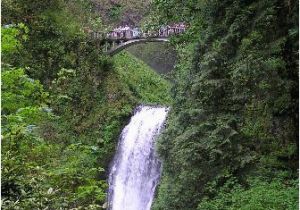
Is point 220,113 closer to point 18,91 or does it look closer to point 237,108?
point 237,108

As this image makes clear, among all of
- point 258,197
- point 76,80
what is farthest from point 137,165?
point 258,197

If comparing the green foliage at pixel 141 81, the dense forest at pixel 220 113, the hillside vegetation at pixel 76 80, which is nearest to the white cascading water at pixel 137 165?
the hillside vegetation at pixel 76 80

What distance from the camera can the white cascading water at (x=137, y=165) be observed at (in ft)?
59.3

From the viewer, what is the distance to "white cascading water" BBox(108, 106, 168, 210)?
1808cm

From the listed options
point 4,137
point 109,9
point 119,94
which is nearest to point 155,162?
point 119,94

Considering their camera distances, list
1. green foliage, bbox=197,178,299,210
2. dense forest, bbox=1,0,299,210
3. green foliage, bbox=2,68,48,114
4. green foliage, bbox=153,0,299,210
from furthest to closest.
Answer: green foliage, bbox=153,0,299,210, green foliage, bbox=197,178,299,210, dense forest, bbox=1,0,299,210, green foliage, bbox=2,68,48,114

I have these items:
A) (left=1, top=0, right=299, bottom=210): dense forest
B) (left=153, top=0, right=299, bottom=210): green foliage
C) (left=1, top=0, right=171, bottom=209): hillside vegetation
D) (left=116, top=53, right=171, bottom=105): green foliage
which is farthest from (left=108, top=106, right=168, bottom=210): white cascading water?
(left=153, top=0, right=299, bottom=210): green foliage

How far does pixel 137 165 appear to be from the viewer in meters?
18.9

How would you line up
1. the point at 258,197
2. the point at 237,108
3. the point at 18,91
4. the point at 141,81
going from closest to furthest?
the point at 18,91 → the point at 258,197 → the point at 237,108 → the point at 141,81

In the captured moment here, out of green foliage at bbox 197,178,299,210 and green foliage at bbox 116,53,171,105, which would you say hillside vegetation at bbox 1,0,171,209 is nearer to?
green foliage at bbox 116,53,171,105

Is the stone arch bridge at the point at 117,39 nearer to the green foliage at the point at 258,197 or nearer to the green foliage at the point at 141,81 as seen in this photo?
the green foliage at the point at 141,81

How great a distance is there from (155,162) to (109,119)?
404 centimetres

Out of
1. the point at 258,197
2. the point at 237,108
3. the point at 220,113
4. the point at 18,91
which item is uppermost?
the point at 18,91

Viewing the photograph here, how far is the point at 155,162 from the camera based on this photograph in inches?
719
